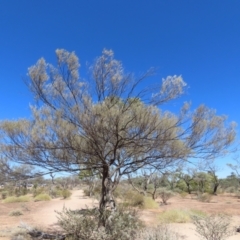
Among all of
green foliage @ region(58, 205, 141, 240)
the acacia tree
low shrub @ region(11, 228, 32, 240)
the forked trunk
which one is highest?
the acacia tree

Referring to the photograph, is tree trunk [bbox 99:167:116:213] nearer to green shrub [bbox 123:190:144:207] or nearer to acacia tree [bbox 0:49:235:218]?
acacia tree [bbox 0:49:235:218]

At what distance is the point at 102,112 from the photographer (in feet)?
27.0

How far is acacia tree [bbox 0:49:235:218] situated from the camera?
8312mm

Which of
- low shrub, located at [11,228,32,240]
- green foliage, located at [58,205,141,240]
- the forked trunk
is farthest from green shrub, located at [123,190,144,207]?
green foliage, located at [58,205,141,240]

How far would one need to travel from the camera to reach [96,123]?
8.38 m

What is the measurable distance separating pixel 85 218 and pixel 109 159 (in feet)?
7.15

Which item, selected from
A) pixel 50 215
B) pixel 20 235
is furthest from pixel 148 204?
pixel 20 235

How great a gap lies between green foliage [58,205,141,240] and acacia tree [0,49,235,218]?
0.45 m

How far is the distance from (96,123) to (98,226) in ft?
9.76

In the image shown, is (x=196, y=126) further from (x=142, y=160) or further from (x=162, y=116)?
(x=142, y=160)

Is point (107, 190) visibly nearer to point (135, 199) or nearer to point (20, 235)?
point (20, 235)

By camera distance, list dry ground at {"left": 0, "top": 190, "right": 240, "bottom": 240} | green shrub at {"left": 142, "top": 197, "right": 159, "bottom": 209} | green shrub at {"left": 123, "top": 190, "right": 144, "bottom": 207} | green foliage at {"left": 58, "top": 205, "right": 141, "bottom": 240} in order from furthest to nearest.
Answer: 1. green shrub at {"left": 142, "top": 197, "right": 159, "bottom": 209}
2. green shrub at {"left": 123, "top": 190, "right": 144, "bottom": 207}
3. dry ground at {"left": 0, "top": 190, "right": 240, "bottom": 240}
4. green foliage at {"left": 58, "top": 205, "right": 141, "bottom": 240}

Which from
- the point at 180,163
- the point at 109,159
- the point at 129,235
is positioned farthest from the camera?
the point at 180,163

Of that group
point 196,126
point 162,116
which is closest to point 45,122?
point 162,116
